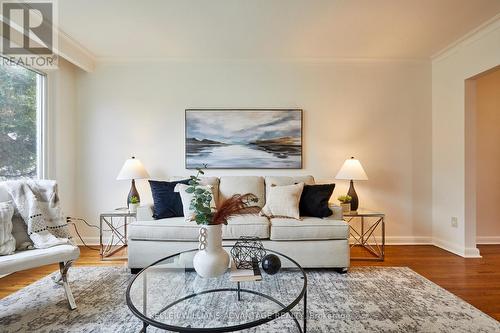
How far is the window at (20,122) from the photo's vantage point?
8.41ft

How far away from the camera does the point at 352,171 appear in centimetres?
312

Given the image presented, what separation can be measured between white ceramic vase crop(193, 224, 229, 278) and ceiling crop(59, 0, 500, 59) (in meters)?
2.00

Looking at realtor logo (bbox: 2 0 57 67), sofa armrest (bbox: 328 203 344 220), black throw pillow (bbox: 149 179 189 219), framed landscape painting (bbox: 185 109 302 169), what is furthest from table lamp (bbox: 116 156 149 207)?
sofa armrest (bbox: 328 203 344 220)

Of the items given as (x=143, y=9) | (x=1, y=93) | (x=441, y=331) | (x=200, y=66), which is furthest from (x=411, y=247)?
(x=1, y=93)

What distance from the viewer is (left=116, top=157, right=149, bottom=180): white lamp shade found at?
3096 mm

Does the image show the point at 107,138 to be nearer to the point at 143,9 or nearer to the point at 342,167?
the point at 143,9

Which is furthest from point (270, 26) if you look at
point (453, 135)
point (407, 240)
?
point (407, 240)

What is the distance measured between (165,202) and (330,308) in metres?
1.86

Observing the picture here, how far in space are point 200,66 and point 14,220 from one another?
2.60 m

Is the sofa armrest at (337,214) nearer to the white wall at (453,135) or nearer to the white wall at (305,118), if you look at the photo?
the white wall at (305,118)

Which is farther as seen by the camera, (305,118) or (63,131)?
(305,118)

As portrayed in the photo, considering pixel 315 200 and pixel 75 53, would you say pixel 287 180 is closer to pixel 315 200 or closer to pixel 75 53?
pixel 315 200

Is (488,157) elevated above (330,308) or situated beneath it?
elevated above

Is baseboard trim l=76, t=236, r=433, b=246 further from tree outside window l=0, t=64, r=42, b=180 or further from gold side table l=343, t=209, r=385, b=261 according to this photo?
tree outside window l=0, t=64, r=42, b=180
